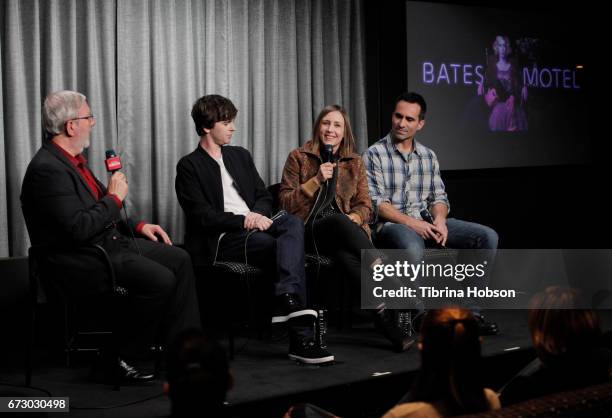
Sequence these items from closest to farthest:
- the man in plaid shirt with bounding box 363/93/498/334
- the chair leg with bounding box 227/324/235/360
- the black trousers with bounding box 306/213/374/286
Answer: the chair leg with bounding box 227/324/235/360 → the black trousers with bounding box 306/213/374/286 → the man in plaid shirt with bounding box 363/93/498/334

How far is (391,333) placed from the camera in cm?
377

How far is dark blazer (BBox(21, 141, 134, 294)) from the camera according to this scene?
3.11 meters

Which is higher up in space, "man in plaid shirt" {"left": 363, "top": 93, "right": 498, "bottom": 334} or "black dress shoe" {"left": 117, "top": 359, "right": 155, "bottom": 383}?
"man in plaid shirt" {"left": 363, "top": 93, "right": 498, "bottom": 334}

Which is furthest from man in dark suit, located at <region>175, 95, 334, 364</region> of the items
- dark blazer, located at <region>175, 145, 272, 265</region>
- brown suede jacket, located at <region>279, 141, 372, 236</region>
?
brown suede jacket, located at <region>279, 141, 372, 236</region>

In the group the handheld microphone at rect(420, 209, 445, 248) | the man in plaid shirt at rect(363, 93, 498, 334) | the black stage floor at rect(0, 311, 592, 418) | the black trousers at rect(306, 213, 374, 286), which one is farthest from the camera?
the handheld microphone at rect(420, 209, 445, 248)

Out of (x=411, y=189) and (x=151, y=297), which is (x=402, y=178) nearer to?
(x=411, y=189)

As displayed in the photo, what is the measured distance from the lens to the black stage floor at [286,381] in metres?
2.97

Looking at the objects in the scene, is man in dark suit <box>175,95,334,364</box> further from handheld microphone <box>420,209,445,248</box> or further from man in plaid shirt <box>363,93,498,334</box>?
handheld microphone <box>420,209,445,248</box>

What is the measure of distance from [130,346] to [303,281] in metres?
0.87

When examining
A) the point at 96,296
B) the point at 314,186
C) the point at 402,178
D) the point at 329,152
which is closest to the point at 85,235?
the point at 96,296

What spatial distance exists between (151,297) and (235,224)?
2.30ft

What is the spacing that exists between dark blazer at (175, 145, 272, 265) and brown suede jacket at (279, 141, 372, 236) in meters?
0.15

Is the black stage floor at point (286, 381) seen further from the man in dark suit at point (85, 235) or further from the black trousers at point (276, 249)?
the black trousers at point (276, 249)

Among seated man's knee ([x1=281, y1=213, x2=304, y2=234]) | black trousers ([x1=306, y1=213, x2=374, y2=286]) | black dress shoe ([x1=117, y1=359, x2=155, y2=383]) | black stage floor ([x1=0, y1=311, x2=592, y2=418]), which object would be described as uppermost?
seated man's knee ([x1=281, y1=213, x2=304, y2=234])
